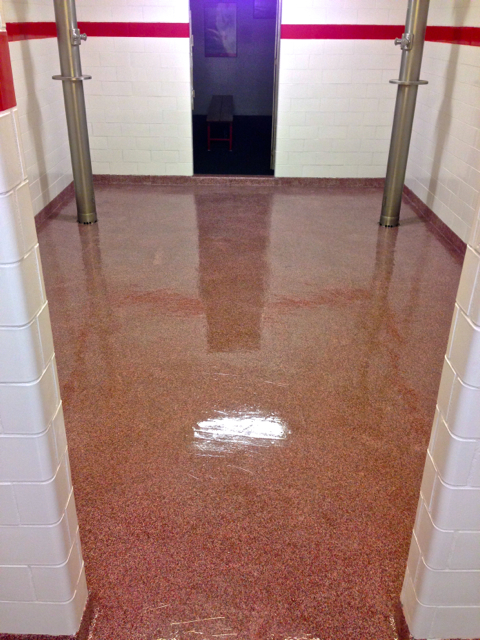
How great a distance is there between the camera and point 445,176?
5.01m

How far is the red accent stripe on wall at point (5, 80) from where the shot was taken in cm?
113

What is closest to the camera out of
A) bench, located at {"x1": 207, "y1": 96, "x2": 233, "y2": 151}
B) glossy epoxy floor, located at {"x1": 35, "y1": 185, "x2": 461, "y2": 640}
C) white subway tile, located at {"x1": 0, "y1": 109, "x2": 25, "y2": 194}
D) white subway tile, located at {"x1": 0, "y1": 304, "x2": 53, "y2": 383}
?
white subway tile, located at {"x1": 0, "y1": 109, "x2": 25, "y2": 194}

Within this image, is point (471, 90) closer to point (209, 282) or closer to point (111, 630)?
point (209, 282)

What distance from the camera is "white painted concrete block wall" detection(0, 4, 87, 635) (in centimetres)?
118

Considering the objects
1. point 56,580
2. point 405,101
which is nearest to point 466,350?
point 56,580

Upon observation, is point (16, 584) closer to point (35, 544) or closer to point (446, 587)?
point (35, 544)

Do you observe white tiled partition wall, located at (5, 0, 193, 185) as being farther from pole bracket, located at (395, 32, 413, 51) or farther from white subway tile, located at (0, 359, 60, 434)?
white subway tile, located at (0, 359, 60, 434)

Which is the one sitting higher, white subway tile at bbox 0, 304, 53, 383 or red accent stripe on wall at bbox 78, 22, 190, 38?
red accent stripe on wall at bbox 78, 22, 190, 38

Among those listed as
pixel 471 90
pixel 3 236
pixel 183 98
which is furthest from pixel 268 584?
pixel 183 98

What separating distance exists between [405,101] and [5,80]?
4.16 metres

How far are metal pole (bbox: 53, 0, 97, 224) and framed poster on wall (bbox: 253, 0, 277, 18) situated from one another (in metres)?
6.63

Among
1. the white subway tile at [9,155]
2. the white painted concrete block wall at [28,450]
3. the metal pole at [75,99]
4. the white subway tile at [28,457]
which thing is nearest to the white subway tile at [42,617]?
the white painted concrete block wall at [28,450]

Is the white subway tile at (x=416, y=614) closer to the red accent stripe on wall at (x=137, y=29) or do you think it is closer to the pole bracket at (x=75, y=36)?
the pole bracket at (x=75, y=36)

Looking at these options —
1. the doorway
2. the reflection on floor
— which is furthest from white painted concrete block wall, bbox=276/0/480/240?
the doorway
